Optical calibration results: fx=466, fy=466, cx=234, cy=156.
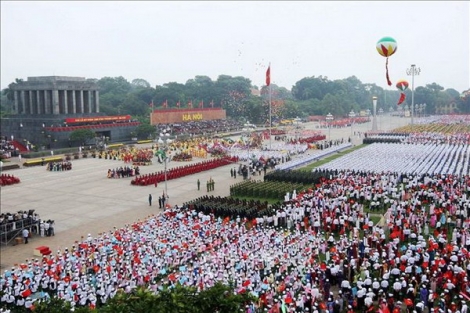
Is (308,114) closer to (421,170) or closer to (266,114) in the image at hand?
(266,114)

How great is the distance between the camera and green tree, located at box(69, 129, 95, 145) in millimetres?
53594

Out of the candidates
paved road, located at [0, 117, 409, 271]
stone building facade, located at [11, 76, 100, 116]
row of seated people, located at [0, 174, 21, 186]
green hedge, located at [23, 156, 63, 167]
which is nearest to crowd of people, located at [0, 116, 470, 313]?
paved road, located at [0, 117, 409, 271]

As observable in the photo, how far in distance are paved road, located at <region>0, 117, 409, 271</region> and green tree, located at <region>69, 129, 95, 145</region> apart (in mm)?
13143

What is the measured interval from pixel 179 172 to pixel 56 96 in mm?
33035

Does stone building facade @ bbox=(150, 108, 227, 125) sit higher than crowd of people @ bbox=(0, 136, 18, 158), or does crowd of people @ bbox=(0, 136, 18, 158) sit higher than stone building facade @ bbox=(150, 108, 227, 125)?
stone building facade @ bbox=(150, 108, 227, 125)

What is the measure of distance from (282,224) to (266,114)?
6973 cm

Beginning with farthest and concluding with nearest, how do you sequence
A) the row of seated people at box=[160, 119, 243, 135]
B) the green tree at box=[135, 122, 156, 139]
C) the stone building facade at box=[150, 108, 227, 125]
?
the row of seated people at box=[160, 119, 243, 135] → the stone building facade at box=[150, 108, 227, 125] → the green tree at box=[135, 122, 156, 139]

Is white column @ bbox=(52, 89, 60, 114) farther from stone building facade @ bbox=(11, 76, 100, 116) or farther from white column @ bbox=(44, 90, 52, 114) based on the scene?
white column @ bbox=(44, 90, 52, 114)

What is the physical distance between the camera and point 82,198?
28281 mm

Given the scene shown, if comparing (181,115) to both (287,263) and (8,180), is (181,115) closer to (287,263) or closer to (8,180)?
(8,180)

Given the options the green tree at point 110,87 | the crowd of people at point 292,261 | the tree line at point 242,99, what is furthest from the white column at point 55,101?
the green tree at point 110,87

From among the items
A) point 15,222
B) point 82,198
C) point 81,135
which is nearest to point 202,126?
point 81,135

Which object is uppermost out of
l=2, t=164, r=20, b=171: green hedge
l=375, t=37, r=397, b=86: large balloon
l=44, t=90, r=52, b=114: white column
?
l=375, t=37, r=397, b=86: large balloon

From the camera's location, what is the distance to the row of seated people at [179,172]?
105ft
